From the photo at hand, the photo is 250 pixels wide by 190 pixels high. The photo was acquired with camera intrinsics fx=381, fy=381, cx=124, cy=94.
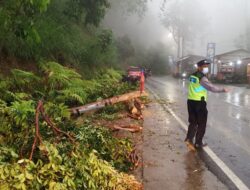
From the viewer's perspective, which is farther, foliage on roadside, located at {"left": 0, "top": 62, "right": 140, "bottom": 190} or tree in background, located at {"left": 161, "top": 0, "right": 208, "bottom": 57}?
tree in background, located at {"left": 161, "top": 0, "right": 208, "bottom": 57}

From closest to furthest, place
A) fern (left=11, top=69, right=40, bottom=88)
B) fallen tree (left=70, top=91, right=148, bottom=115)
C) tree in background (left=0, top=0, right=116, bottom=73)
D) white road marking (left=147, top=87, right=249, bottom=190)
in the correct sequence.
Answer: white road marking (left=147, top=87, right=249, bottom=190) → tree in background (left=0, top=0, right=116, bottom=73) → fern (left=11, top=69, right=40, bottom=88) → fallen tree (left=70, top=91, right=148, bottom=115)

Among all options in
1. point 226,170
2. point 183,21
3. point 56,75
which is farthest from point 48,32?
point 183,21

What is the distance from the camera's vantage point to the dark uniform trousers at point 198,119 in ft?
26.6

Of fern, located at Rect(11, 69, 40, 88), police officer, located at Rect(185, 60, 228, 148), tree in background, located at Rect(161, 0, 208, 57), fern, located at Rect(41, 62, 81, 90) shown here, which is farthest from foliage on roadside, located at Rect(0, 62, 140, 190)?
tree in background, located at Rect(161, 0, 208, 57)

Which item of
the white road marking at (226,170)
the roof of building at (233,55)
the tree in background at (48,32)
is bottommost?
the white road marking at (226,170)

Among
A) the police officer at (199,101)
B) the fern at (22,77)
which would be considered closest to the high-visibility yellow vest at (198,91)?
the police officer at (199,101)

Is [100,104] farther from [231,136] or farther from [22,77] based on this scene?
[231,136]

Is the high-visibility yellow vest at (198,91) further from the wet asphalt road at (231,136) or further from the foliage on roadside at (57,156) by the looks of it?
the foliage on roadside at (57,156)

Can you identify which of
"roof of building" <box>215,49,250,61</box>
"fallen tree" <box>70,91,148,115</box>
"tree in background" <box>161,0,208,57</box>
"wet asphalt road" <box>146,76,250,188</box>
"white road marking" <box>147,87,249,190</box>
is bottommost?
"wet asphalt road" <box>146,76,250,188</box>

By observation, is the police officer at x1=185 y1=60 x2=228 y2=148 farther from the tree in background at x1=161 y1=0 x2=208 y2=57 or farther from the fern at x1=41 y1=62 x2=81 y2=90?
the tree in background at x1=161 y1=0 x2=208 y2=57

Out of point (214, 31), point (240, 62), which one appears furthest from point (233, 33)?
point (240, 62)

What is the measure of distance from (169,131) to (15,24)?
5.18 metres

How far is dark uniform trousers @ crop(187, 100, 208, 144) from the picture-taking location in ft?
26.6

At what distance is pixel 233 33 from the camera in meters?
152
